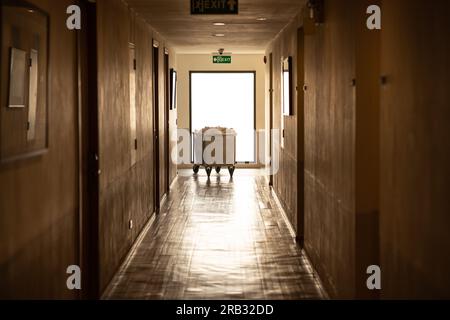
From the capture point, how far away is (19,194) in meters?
3.13

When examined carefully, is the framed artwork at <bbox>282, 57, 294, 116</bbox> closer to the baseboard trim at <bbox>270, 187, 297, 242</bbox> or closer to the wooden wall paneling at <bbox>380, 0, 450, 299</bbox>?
the baseboard trim at <bbox>270, 187, 297, 242</bbox>

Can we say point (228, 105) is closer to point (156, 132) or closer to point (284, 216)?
point (156, 132)

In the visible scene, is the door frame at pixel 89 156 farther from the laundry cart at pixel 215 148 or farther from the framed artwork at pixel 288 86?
the laundry cart at pixel 215 148

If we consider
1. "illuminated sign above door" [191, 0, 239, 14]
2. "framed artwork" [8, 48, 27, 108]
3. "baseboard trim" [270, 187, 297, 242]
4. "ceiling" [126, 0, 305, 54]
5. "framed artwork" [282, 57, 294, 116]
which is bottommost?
"baseboard trim" [270, 187, 297, 242]

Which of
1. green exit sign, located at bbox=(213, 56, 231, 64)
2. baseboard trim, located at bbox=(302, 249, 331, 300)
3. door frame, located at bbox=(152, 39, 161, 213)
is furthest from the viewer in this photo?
green exit sign, located at bbox=(213, 56, 231, 64)

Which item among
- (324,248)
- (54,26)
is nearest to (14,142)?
(54,26)

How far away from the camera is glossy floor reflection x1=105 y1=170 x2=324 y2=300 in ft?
18.4

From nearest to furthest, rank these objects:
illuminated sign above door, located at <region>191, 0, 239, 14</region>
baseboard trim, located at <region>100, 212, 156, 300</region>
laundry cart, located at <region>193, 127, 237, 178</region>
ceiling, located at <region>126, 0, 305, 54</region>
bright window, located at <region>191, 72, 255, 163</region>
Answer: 1. baseboard trim, located at <region>100, 212, 156, 300</region>
2. illuminated sign above door, located at <region>191, 0, 239, 14</region>
3. ceiling, located at <region>126, 0, 305, 54</region>
4. laundry cart, located at <region>193, 127, 237, 178</region>
5. bright window, located at <region>191, 72, 255, 163</region>

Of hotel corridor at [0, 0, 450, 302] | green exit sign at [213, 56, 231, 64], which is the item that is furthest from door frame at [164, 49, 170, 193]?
green exit sign at [213, 56, 231, 64]

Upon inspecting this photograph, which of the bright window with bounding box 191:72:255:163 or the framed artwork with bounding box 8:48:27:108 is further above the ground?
the bright window with bounding box 191:72:255:163

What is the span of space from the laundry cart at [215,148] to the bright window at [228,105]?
1.40 m

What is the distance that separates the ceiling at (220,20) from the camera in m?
7.05

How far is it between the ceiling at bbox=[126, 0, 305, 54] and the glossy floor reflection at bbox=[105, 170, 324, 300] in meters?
2.53

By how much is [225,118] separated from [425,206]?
1339cm
